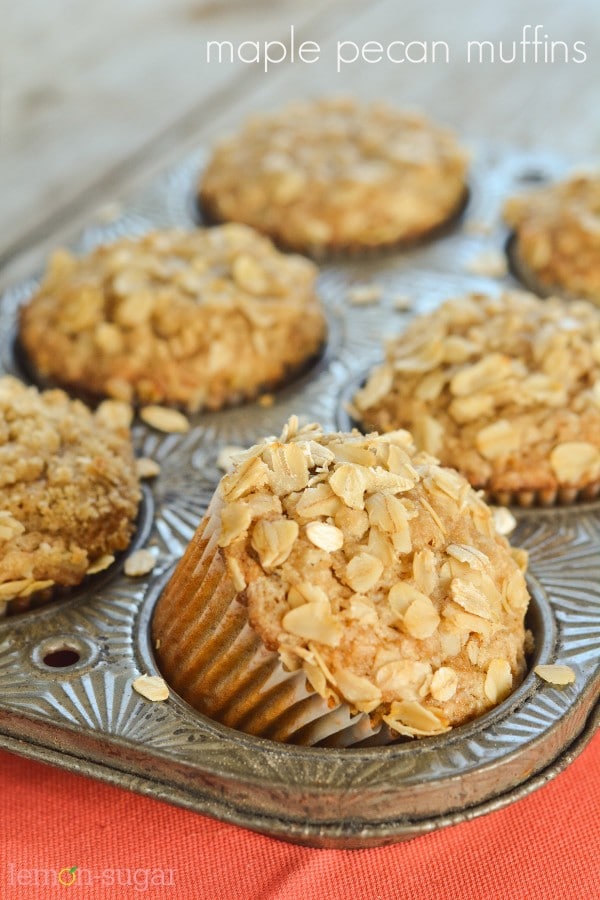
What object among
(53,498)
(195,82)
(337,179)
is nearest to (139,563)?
(53,498)

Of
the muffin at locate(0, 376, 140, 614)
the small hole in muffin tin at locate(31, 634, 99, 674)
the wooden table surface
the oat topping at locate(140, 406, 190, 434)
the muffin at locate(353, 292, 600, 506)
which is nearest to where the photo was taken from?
the small hole in muffin tin at locate(31, 634, 99, 674)

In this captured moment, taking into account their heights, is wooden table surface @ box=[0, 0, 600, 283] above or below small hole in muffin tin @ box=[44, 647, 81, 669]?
above

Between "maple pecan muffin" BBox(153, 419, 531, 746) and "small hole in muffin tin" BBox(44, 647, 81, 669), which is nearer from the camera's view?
"maple pecan muffin" BBox(153, 419, 531, 746)

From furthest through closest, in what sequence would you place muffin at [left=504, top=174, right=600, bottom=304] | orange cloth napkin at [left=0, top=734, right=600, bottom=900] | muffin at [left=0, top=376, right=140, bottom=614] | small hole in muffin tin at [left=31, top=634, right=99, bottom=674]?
muffin at [left=504, top=174, right=600, bottom=304] < muffin at [left=0, top=376, right=140, bottom=614] < small hole in muffin tin at [left=31, top=634, right=99, bottom=674] < orange cloth napkin at [left=0, top=734, right=600, bottom=900]

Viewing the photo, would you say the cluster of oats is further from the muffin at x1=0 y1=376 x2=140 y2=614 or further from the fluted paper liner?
the muffin at x1=0 y1=376 x2=140 y2=614

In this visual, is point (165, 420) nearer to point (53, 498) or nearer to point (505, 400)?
point (53, 498)

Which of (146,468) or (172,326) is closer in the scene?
(146,468)

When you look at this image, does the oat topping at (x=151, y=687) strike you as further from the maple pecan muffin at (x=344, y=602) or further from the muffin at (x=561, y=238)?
the muffin at (x=561, y=238)

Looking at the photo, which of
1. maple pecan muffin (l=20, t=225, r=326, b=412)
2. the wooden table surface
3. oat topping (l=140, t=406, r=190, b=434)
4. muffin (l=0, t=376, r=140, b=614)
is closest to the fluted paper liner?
muffin (l=0, t=376, r=140, b=614)

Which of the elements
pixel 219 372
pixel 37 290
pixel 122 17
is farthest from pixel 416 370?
pixel 122 17
